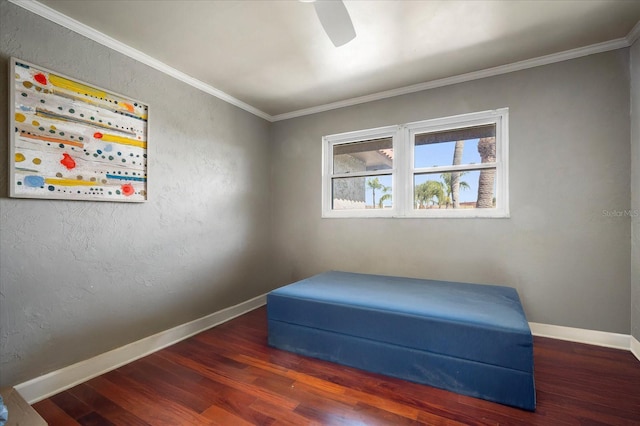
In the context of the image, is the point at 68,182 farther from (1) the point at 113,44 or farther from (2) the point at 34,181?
(1) the point at 113,44

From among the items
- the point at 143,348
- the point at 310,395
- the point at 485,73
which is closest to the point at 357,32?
the point at 485,73

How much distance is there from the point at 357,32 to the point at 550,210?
227cm

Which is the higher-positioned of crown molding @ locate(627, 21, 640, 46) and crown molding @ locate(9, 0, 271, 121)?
crown molding @ locate(627, 21, 640, 46)

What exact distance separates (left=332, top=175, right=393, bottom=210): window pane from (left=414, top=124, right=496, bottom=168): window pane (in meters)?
0.45

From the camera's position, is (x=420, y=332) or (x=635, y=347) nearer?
(x=420, y=332)

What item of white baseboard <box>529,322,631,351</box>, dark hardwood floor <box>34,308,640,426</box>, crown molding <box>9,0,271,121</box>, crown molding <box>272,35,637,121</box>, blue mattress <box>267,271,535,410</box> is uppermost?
crown molding <box>272,35,637,121</box>

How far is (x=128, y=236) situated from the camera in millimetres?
2264

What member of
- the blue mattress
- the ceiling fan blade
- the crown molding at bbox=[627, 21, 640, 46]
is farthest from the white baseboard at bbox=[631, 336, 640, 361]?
the ceiling fan blade

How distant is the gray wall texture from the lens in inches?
71.2

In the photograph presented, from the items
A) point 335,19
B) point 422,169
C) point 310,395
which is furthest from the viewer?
point 422,169

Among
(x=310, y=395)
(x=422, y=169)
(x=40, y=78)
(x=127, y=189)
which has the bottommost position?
(x=310, y=395)

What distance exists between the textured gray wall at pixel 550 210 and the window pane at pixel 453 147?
0.20 meters

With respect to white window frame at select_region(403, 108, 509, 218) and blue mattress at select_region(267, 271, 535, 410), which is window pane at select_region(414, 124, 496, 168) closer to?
white window frame at select_region(403, 108, 509, 218)

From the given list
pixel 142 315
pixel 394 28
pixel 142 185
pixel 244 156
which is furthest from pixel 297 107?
pixel 142 315
